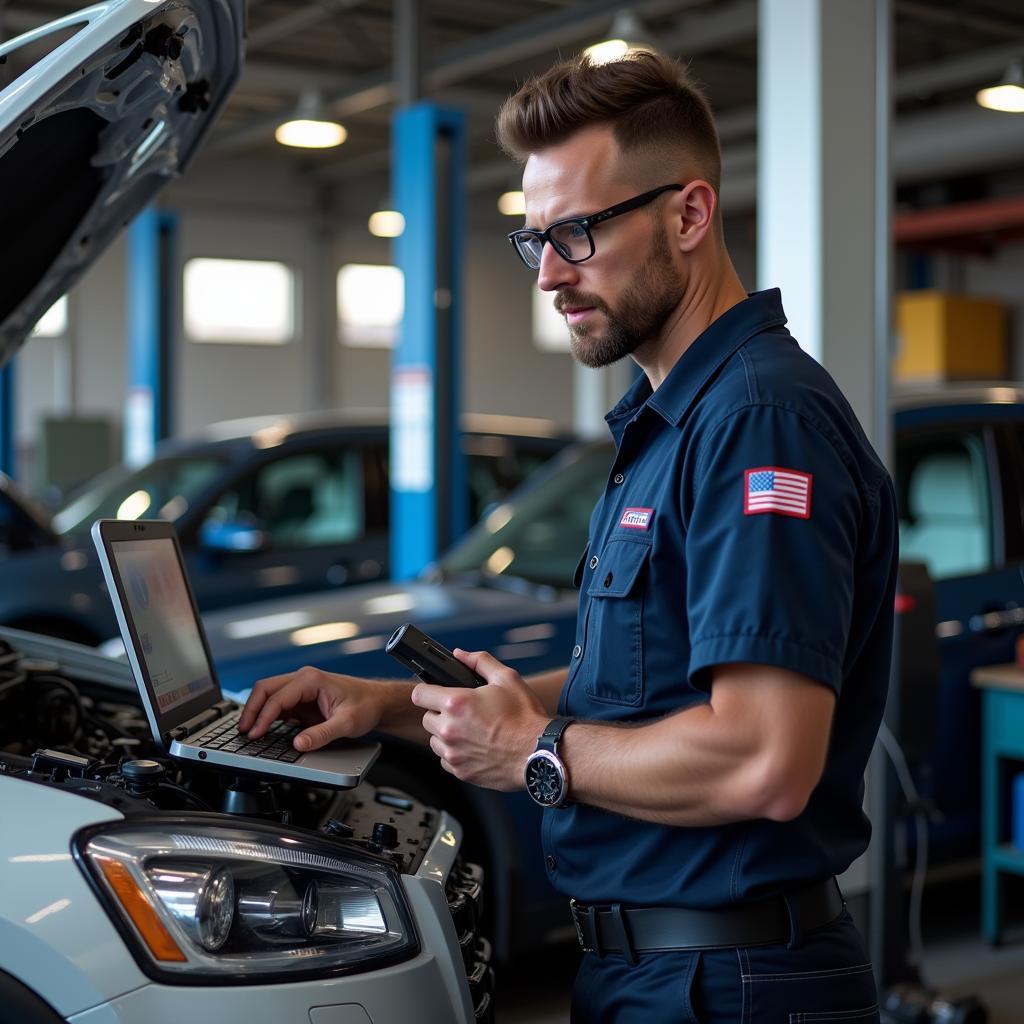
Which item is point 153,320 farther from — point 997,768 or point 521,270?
point 521,270

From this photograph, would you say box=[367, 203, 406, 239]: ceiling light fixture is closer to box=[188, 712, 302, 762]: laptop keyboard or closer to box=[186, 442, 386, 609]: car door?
box=[186, 442, 386, 609]: car door

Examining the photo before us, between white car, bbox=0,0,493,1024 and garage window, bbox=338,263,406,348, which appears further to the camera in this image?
garage window, bbox=338,263,406,348

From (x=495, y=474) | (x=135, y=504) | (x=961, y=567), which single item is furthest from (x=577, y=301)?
(x=495, y=474)

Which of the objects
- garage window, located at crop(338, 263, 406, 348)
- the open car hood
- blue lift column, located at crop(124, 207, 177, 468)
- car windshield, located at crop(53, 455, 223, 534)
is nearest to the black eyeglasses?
the open car hood

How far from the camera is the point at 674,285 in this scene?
1.72 meters

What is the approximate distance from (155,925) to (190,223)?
1667 cm

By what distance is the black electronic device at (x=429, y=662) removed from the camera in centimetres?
178

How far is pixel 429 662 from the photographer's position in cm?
178

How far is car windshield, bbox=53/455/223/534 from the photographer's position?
6738 millimetres

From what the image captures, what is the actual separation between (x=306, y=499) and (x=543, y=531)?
263cm

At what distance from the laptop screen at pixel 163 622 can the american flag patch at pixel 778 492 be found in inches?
36.7

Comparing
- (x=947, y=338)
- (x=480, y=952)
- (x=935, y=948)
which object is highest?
(x=947, y=338)

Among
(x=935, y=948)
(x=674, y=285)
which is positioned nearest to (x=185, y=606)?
(x=674, y=285)

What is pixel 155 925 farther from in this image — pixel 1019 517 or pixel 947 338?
pixel 947 338
